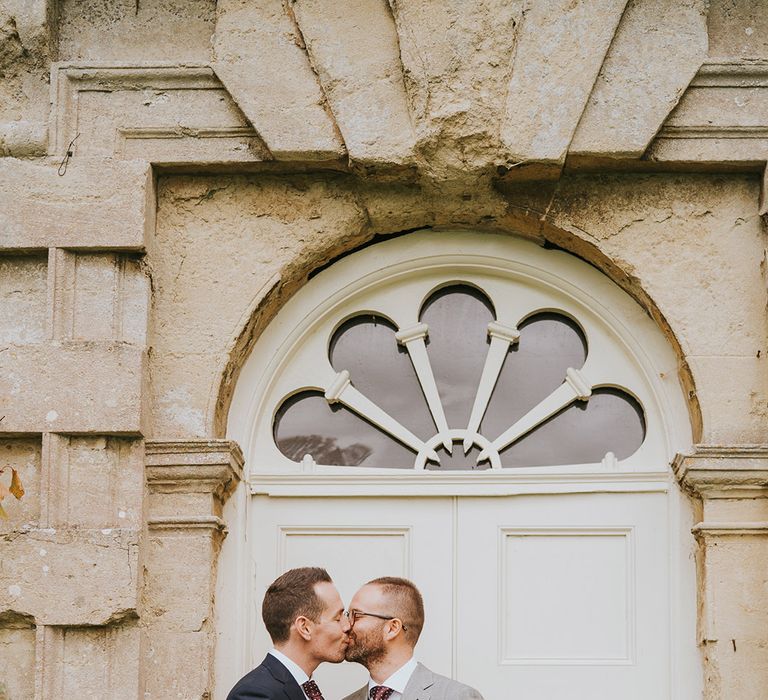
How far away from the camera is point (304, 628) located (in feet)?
14.6

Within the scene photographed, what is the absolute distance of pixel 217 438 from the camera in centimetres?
488

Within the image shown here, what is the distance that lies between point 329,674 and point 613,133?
7.81 ft

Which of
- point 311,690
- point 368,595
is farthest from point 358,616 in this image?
point 311,690

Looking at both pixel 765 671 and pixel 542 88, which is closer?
pixel 765 671

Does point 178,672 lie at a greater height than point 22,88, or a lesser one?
lesser

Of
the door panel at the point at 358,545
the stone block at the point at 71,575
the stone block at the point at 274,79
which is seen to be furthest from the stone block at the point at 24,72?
the door panel at the point at 358,545

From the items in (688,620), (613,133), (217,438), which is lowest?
(688,620)

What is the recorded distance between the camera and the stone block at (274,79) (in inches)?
193

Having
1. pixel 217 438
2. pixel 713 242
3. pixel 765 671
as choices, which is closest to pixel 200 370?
pixel 217 438

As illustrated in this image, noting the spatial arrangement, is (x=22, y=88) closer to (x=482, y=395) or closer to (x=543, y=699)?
(x=482, y=395)

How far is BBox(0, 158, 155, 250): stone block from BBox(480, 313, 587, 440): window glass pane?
5.16 feet

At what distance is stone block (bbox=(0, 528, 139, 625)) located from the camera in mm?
4602

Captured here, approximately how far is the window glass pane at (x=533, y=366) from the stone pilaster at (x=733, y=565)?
699 millimetres

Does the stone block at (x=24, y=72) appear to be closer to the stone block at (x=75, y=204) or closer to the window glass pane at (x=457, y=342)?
the stone block at (x=75, y=204)
